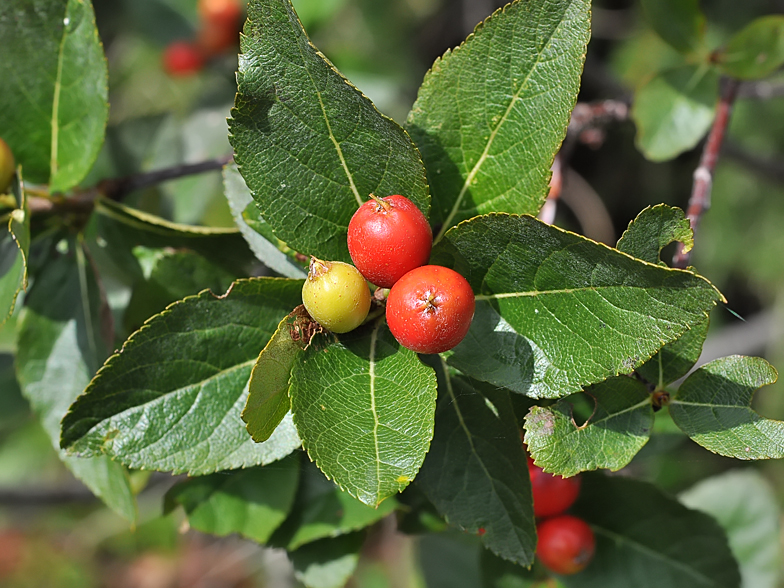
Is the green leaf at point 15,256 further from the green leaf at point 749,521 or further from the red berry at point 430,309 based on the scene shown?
the green leaf at point 749,521

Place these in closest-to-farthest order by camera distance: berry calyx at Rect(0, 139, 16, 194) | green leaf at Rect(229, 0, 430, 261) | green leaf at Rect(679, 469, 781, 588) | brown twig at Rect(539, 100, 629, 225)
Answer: green leaf at Rect(229, 0, 430, 261) → berry calyx at Rect(0, 139, 16, 194) → brown twig at Rect(539, 100, 629, 225) → green leaf at Rect(679, 469, 781, 588)

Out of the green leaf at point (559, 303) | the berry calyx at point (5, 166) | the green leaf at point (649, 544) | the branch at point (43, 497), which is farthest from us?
the branch at point (43, 497)

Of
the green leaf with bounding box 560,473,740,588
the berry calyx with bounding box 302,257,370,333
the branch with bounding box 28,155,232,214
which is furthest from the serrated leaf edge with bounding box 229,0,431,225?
the green leaf with bounding box 560,473,740,588

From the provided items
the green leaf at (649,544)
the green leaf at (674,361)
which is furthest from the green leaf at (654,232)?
the green leaf at (649,544)

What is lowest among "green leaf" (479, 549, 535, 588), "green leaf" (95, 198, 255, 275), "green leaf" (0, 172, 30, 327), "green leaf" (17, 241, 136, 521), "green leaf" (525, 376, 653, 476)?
"green leaf" (479, 549, 535, 588)

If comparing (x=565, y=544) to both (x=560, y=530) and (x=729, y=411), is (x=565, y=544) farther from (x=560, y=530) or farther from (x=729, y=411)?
(x=729, y=411)

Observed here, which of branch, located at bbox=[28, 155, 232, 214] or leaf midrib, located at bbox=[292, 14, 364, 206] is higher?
leaf midrib, located at bbox=[292, 14, 364, 206]

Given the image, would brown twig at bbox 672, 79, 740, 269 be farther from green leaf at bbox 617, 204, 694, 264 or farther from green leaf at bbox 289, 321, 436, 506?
green leaf at bbox 289, 321, 436, 506
